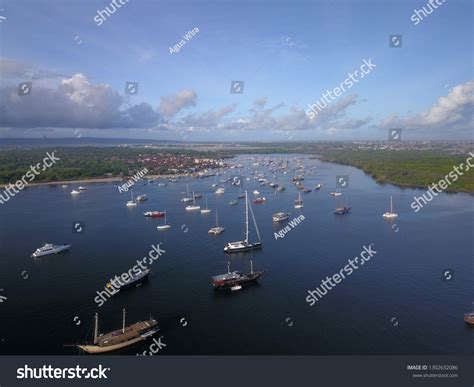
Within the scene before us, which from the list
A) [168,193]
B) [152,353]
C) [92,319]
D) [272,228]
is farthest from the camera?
[168,193]

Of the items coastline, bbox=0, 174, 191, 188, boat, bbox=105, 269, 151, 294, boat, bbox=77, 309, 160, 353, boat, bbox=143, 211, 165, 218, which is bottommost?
boat, bbox=77, 309, 160, 353

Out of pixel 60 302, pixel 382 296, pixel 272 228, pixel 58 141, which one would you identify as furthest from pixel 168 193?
pixel 58 141

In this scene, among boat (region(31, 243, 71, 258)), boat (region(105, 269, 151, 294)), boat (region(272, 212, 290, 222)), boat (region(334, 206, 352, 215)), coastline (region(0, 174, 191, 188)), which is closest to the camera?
boat (region(105, 269, 151, 294))

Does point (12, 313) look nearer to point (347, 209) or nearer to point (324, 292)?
point (324, 292)

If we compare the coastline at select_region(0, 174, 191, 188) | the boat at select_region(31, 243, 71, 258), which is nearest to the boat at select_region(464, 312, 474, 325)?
the boat at select_region(31, 243, 71, 258)

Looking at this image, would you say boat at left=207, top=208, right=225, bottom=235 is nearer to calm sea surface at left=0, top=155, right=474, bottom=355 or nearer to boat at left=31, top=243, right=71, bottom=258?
calm sea surface at left=0, top=155, right=474, bottom=355
